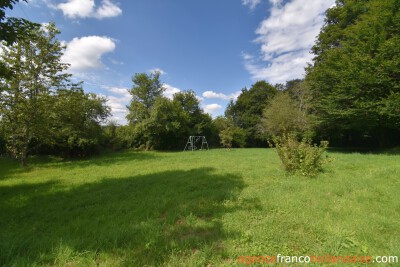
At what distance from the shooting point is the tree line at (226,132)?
14242mm

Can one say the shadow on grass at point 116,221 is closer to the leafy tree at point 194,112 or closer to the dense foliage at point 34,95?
the dense foliage at point 34,95

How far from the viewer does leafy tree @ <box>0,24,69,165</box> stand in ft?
45.2

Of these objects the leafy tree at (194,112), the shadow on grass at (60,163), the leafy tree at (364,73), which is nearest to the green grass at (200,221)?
the shadow on grass at (60,163)

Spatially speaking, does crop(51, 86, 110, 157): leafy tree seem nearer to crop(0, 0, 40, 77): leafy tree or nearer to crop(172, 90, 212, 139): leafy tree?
crop(0, 0, 40, 77): leafy tree

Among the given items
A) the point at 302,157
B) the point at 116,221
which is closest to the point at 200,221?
the point at 116,221

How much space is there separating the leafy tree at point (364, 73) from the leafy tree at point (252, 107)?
18009mm

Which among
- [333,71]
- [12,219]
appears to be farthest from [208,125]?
[12,219]

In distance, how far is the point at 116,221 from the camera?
15.3 feet

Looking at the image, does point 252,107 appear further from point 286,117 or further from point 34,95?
point 34,95

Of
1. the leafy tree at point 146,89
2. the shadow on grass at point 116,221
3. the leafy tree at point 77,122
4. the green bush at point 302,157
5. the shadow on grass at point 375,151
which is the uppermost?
the leafy tree at point 146,89

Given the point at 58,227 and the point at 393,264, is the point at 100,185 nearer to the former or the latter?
the point at 58,227

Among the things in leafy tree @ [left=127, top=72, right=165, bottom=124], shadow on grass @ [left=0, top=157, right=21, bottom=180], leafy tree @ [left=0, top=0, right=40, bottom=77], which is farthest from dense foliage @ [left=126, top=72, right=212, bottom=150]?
leafy tree @ [left=0, top=0, right=40, bottom=77]

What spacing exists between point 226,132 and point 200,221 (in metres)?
26.7

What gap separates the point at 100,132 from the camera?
2270cm
